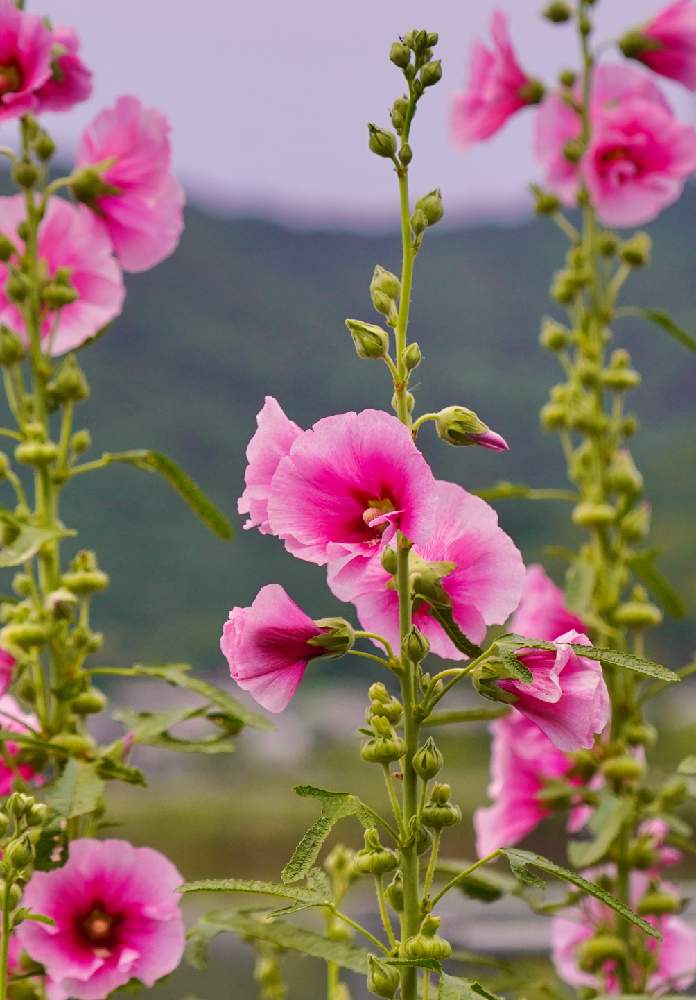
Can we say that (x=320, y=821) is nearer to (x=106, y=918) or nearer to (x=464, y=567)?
(x=464, y=567)

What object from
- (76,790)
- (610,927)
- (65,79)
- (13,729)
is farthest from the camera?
(610,927)

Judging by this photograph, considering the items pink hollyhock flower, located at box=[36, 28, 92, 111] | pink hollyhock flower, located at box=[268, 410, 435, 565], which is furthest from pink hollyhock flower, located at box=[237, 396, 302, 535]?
pink hollyhock flower, located at box=[36, 28, 92, 111]

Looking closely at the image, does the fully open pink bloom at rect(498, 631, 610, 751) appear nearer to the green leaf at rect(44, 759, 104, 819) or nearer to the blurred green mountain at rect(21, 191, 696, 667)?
the green leaf at rect(44, 759, 104, 819)

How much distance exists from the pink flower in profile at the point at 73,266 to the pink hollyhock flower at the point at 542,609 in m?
0.74

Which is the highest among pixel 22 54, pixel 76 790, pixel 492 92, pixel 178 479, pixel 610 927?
pixel 22 54

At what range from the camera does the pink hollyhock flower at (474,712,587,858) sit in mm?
2033

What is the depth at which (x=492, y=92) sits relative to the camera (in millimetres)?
2250

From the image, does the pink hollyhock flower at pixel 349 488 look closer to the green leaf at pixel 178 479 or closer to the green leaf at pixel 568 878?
the green leaf at pixel 568 878

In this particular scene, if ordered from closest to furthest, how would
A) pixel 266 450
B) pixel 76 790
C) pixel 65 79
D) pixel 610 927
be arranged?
pixel 266 450
pixel 76 790
pixel 65 79
pixel 610 927

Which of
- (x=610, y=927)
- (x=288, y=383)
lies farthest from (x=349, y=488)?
(x=288, y=383)

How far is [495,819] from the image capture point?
80.9 inches

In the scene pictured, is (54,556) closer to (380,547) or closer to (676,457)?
(380,547)

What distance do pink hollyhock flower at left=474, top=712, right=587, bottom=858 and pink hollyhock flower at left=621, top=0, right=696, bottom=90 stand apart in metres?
1.12

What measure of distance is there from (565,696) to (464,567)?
128 mm
